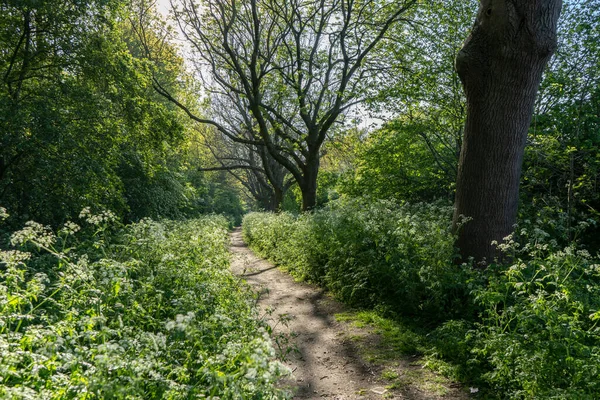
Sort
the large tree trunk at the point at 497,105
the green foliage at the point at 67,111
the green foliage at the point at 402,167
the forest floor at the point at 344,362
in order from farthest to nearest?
the green foliage at the point at 402,167 < the green foliage at the point at 67,111 < the large tree trunk at the point at 497,105 < the forest floor at the point at 344,362

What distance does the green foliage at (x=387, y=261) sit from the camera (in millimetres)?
5613

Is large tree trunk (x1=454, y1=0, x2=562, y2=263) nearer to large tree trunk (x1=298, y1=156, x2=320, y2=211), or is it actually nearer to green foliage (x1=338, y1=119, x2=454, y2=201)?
green foliage (x1=338, y1=119, x2=454, y2=201)

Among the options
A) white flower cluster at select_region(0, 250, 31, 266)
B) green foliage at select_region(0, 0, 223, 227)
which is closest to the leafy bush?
white flower cluster at select_region(0, 250, 31, 266)

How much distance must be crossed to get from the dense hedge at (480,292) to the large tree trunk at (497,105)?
1.67 feet

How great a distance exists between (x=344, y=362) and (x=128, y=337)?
2.96 metres

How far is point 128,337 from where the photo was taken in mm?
2885

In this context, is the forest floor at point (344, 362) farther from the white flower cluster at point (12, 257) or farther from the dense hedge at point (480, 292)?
the white flower cluster at point (12, 257)

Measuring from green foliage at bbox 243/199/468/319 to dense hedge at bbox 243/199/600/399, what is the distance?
0.06 ft

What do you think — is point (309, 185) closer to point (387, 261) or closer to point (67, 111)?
point (67, 111)

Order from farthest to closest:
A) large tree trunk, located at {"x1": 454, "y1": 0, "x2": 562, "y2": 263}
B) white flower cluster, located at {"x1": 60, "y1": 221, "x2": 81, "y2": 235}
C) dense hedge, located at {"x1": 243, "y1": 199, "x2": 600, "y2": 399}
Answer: large tree trunk, located at {"x1": 454, "y1": 0, "x2": 562, "y2": 263} < white flower cluster, located at {"x1": 60, "y1": 221, "x2": 81, "y2": 235} < dense hedge, located at {"x1": 243, "y1": 199, "x2": 600, "y2": 399}

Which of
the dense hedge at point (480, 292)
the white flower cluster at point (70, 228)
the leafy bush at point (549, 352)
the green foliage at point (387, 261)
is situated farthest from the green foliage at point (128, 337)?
the green foliage at point (387, 261)

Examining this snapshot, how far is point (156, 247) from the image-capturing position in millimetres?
5465

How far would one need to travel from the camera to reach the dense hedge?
3.23 metres

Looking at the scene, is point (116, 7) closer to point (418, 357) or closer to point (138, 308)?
point (138, 308)
